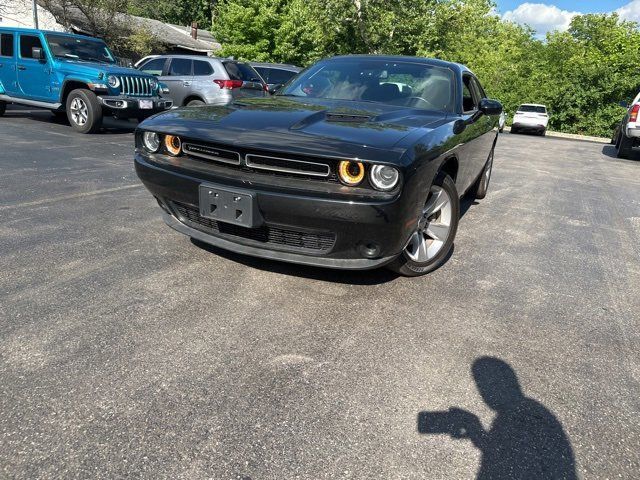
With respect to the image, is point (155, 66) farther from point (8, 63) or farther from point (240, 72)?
point (8, 63)

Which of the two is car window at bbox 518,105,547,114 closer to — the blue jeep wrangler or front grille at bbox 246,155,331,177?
the blue jeep wrangler

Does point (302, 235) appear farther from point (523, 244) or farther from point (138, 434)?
point (523, 244)

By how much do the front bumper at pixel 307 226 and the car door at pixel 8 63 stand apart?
9.32 m

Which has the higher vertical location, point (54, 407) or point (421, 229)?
point (421, 229)

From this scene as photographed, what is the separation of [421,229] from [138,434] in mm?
2238

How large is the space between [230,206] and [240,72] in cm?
933

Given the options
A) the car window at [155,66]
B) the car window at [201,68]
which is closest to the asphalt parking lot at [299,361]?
the car window at [201,68]

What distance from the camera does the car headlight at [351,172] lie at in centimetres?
262

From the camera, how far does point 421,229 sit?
3.40m

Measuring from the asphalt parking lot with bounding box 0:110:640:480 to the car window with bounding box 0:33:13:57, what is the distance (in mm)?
7792

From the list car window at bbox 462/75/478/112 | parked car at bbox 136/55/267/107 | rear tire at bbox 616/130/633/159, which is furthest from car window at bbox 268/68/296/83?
car window at bbox 462/75/478/112

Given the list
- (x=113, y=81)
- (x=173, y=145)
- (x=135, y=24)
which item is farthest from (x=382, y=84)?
(x=135, y=24)

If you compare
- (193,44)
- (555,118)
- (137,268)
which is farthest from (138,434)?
(193,44)

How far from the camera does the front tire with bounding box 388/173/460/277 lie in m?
3.30
